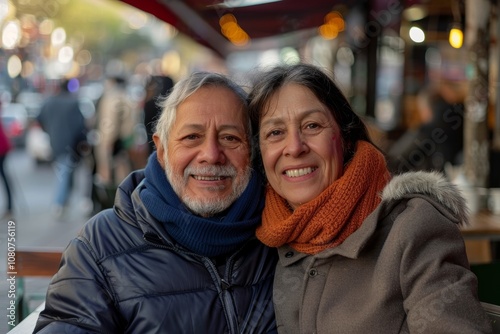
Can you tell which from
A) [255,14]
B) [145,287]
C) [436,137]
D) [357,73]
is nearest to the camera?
[145,287]

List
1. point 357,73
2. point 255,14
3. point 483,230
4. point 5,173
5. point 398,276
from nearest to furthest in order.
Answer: point 398,276 → point 483,230 → point 5,173 → point 255,14 → point 357,73

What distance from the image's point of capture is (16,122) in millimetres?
17984

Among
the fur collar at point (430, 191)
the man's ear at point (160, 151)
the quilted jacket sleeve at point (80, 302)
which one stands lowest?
the quilted jacket sleeve at point (80, 302)

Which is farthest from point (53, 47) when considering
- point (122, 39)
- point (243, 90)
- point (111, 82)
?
point (122, 39)

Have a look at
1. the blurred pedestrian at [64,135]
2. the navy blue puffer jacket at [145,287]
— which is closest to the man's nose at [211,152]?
the navy blue puffer jacket at [145,287]

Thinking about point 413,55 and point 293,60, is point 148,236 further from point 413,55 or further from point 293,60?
point 413,55

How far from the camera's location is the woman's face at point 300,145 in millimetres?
2061

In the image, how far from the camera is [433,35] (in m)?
10.4

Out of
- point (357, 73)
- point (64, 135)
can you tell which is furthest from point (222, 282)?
point (357, 73)

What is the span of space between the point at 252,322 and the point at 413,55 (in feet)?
32.6

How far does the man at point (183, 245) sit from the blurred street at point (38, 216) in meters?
0.35

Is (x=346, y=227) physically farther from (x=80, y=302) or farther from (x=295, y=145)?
(x=80, y=302)

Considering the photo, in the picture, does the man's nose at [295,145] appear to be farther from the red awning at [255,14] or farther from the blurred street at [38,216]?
the red awning at [255,14]

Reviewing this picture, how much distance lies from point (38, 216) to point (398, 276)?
7.81 m
